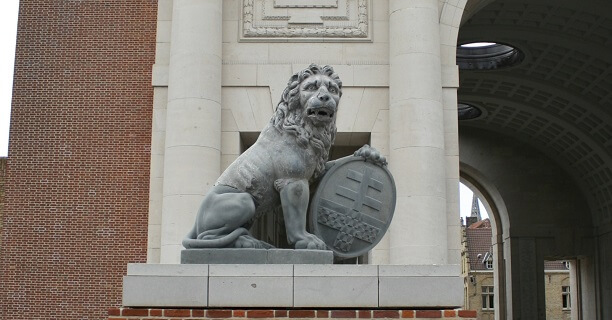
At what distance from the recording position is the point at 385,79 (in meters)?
19.6

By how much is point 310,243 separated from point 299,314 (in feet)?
2.71

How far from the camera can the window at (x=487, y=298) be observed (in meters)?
75.7

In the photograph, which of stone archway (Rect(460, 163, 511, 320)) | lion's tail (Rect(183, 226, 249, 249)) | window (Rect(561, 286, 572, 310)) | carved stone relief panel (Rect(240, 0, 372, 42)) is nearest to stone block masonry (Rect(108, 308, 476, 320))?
lion's tail (Rect(183, 226, 249, 249))

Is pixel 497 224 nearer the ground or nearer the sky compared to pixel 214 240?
nearer the sky

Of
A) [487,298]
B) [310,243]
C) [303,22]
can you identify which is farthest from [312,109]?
[487,298]

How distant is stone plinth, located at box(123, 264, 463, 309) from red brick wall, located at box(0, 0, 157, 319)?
437 inches

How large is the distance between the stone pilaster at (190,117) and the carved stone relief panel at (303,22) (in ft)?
2.47

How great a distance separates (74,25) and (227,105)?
12.8ft

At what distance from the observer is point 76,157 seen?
19969 mm

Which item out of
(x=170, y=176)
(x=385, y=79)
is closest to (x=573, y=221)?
(x=385, y=79)

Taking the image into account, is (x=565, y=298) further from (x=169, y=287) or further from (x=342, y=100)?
(x=169, y=287)

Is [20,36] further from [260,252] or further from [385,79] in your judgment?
[260,252]

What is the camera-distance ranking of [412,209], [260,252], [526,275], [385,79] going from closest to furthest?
[260,252] < [412,209] < [385,79] < [526,275]

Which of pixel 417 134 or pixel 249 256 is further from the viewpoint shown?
pixel 417 134
